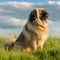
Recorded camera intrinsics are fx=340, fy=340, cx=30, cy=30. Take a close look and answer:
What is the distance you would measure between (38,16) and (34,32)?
604 millimetres

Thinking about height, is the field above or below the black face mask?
below

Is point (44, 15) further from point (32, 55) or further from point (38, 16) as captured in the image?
point (32, 55)

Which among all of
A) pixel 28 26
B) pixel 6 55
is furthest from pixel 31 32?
pixel 6 55

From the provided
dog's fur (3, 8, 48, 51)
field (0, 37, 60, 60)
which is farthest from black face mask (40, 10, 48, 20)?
field (0, 37, 60, 60)

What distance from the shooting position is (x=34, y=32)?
1066 centimetres

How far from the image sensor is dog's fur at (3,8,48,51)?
34.9 feet

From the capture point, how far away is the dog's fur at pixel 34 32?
1063 centimetres

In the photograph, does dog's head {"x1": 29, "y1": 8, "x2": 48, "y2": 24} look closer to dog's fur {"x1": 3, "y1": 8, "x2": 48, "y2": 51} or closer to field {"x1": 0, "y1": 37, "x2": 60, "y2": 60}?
dog's fur {"x1": 3, "y1": 8, "x2": 48, "y2": 51}

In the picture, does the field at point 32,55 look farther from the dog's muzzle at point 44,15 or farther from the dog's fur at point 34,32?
the dog's muzzle at point 44,15

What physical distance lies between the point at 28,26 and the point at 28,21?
21 cm

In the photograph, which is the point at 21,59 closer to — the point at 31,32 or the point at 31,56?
the point at 31,56

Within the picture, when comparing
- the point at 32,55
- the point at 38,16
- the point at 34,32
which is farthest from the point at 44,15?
the point at 32,55

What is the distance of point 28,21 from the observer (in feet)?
35.6

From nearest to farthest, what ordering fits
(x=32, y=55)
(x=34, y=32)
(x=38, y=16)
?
(x=32, y=55)
(x=34, y=32)
(x=38, y=16)
